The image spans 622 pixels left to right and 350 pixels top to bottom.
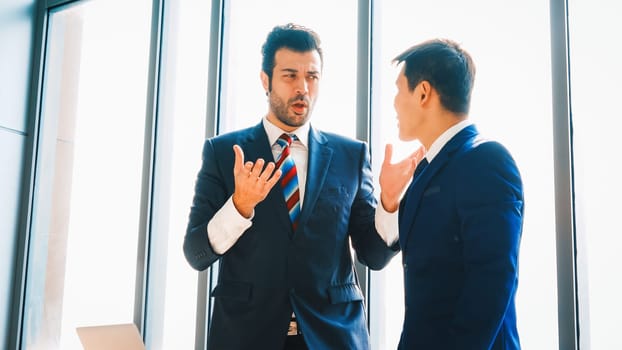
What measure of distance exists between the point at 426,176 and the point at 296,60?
2.34 ft

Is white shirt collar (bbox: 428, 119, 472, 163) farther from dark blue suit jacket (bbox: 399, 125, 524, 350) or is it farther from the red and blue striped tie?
the red and blue striped tie

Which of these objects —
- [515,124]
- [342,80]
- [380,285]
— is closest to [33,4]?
[342,80]

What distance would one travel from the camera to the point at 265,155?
1.74 metres

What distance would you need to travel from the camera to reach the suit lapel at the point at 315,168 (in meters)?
1.62

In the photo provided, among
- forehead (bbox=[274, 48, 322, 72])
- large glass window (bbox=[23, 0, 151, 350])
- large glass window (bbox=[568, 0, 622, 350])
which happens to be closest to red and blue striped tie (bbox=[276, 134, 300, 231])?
forehead (bbox=[274, 48, 322, 72])

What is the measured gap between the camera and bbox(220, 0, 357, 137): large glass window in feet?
7.83

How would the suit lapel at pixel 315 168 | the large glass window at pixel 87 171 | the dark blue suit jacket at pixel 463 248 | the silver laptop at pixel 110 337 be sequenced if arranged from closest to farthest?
the dark blue suit jacket at pixel 463 248, the suit lapel at pixel 315 168, the silver laptop at pixel 110 337, the large glass window at pixel 87 171

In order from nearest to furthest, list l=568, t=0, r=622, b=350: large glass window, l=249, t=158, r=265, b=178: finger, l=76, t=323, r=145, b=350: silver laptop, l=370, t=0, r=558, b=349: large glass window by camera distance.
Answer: l=249, t=158, r=265, b=178: finger, l=568, t=0, r=622, b=350: large glass window, l=370, t=0, r=558, b=349: large glass window, l=76, t=323, r=145, b=350: silver laptop

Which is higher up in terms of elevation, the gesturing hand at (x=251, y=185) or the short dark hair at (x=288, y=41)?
the short dark hair at (x=288, y=41)

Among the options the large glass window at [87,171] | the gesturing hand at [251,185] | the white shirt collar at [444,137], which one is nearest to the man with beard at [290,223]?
the gesturing hand at [251,185]

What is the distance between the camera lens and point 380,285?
229 centimetres

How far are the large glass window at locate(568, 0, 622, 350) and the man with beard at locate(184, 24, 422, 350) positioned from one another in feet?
2.33

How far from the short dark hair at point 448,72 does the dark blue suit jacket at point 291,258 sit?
0.49m

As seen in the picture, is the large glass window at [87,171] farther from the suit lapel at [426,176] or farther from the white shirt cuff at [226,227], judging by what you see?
the suit lapel at [426,176]
